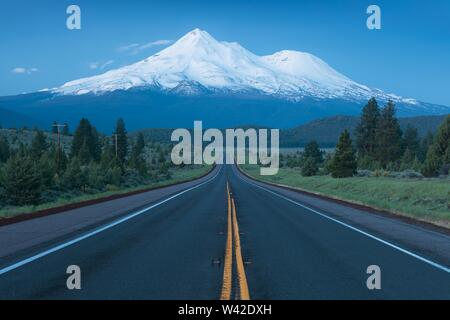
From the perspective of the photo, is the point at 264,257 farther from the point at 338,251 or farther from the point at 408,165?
the point at 408,165

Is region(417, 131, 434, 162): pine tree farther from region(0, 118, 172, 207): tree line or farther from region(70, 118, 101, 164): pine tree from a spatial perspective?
region(70, 118, 101, 164): pine tree

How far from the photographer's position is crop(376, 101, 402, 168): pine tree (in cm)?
8581

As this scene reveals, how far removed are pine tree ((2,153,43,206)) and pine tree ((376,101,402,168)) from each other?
5620 cm

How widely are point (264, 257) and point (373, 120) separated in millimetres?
82931

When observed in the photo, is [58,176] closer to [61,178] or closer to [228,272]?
[61,178]

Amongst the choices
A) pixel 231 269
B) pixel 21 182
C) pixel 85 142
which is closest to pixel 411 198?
pixel 231 269

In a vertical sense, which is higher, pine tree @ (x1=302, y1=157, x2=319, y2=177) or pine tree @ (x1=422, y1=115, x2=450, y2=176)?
pine tree @ (x1=422, y1=115, x2=450, y2=176)

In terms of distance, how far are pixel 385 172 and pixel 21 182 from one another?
36703mm

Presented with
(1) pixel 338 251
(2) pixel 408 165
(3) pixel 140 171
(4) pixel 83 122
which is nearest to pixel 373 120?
(2) pixel 408 165

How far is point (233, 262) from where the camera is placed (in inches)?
455

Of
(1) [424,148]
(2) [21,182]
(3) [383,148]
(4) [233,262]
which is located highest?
(3) [383,148]

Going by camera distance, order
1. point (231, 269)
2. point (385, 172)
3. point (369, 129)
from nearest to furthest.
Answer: point (231, 269) → point (385, 172) → point (369, 129)

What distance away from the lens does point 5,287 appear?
9.09 metres

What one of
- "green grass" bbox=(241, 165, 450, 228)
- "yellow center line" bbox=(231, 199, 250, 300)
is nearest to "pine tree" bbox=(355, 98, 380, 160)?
"green grass" bbox=(241, 165, 450, 228)
